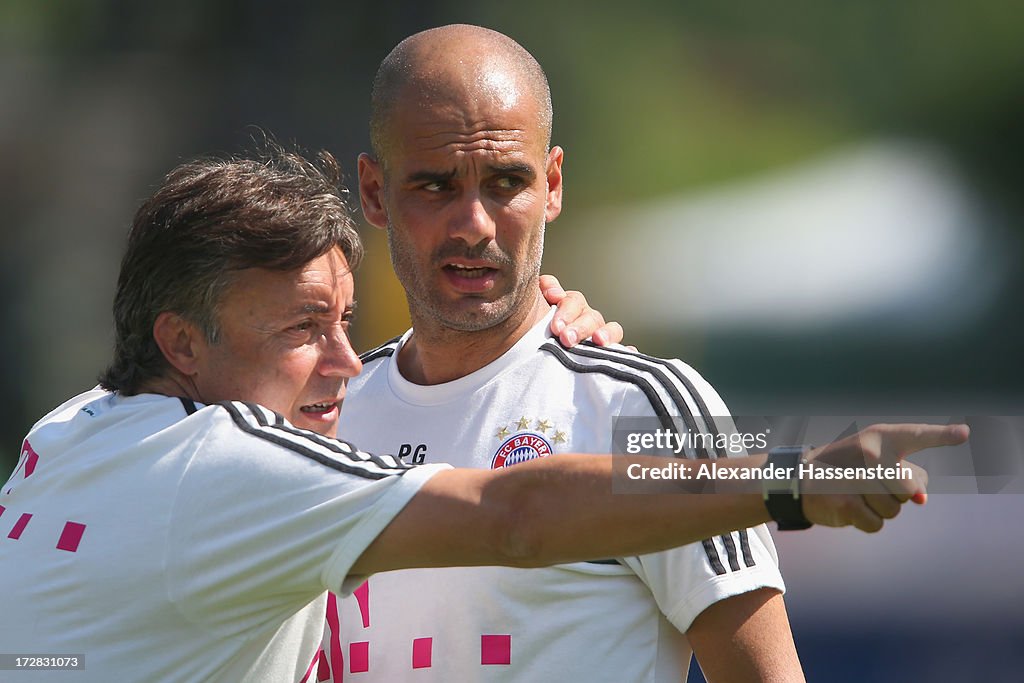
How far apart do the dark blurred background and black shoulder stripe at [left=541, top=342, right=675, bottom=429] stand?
4156 millimetres

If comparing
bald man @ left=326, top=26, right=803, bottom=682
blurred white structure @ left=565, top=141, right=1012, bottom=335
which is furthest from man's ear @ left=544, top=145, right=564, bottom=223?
blurred white structure @ left=565, top=141, right=1012, bottom=335

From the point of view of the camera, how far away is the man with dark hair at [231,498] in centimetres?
184

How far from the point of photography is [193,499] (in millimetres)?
1944

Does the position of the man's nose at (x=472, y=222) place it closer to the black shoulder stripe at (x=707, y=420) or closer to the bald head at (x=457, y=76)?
the bald head at (x=457, y=76)

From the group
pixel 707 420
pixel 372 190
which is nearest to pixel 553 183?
pixel 372 190

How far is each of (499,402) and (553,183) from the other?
0.62 m

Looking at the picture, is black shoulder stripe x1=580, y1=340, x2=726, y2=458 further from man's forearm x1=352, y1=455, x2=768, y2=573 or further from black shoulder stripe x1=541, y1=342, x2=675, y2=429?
man's forearm x1=352, y1=455, x2=768, y2=573

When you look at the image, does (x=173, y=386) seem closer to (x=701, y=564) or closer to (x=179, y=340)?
(x=179, y=340)

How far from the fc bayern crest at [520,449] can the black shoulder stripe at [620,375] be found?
7.2 inches

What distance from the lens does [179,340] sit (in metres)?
2.32

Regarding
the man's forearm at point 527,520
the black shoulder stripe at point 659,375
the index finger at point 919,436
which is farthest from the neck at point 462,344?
the index finger at point 919,436

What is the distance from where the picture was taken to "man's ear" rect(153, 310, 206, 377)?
2316mm

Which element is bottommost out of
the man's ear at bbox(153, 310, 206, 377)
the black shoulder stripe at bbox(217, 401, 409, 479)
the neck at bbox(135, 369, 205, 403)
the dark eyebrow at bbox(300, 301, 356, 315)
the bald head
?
the black shoulder stripe at bbox(217, 401, 409, 479)

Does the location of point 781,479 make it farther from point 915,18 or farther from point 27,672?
point 915,18
